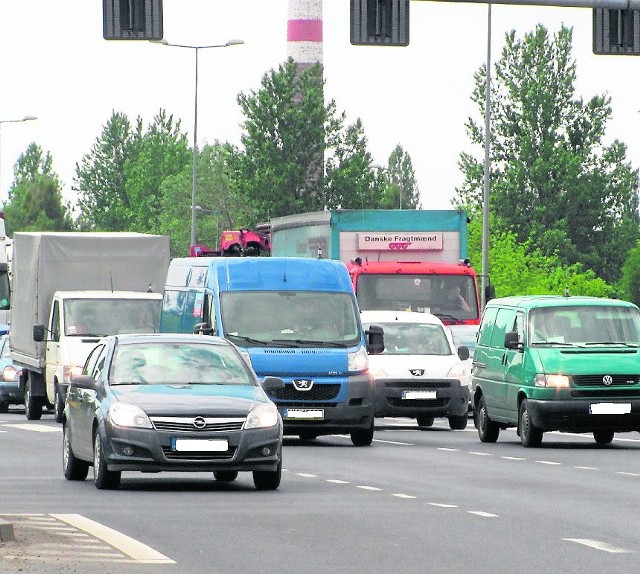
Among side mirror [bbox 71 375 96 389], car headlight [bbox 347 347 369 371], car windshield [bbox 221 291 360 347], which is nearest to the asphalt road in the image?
side mirror [bbox 71 375 96 389]

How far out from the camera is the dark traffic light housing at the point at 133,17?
74.5 ft

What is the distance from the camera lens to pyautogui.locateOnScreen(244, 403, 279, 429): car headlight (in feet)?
59.5

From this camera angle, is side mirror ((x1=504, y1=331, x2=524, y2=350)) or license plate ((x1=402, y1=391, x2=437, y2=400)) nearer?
side mirror ((x1=504, y1=331, x2=524, y2=350))

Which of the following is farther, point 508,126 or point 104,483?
point 508,126

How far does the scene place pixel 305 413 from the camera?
26.9m

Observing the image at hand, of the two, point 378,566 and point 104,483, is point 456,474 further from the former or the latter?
point 378,566

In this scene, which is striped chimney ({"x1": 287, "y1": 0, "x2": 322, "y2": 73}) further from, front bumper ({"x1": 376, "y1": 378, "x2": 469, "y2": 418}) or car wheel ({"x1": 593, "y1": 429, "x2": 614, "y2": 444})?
car wheel ({"x1": 593, "y1": 429, "x2": 614, "y2": 444})

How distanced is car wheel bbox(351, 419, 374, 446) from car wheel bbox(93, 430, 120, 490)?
8838 millimetres

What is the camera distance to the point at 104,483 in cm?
1847

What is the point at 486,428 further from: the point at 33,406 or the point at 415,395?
the point at 33,406

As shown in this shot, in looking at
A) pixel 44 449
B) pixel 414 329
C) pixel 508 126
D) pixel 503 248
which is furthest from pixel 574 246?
pixel 44 449

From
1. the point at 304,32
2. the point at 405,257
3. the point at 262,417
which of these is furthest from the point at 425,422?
the point at 304,32

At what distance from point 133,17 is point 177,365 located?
496 centimetres

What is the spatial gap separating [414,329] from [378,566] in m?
21.7
